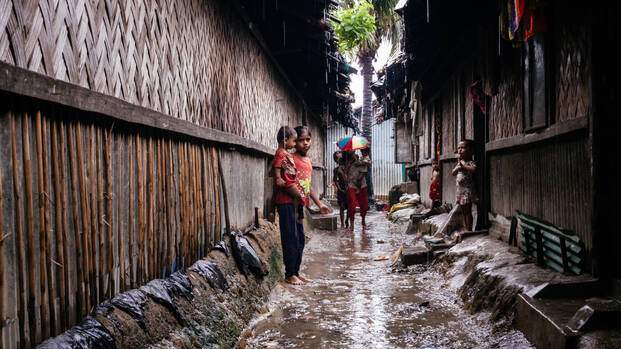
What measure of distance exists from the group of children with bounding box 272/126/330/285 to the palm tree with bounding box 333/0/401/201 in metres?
12.8

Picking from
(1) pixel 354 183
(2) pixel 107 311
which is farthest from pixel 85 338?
(1) pixel 354 183

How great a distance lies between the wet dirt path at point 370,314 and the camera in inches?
140

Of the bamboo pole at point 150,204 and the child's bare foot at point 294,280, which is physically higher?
the bamboo pole at point 150,204

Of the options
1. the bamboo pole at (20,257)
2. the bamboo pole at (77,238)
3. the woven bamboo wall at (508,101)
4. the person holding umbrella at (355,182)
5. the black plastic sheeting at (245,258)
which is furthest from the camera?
the person holding umbrella at (355,182)

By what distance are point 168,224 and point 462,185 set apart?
4763 mm

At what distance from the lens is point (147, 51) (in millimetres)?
2996

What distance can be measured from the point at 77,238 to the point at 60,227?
138 mm

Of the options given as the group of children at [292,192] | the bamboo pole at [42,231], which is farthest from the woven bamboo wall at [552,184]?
→ the bamboo pole at [42,231]

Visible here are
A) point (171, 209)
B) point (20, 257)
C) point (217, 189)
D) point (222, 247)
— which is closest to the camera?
point (20, 257)

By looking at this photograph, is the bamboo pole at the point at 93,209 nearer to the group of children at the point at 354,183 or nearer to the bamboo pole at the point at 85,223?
the bamboo pole at the point at 85,223

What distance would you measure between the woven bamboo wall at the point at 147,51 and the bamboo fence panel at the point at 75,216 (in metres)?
0.25

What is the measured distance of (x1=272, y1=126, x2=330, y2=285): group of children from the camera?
5242 mm

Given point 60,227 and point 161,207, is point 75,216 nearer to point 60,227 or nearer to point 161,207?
point 60,227

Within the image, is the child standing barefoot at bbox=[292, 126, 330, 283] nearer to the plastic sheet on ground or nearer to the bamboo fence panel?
the bamboo fence panel
